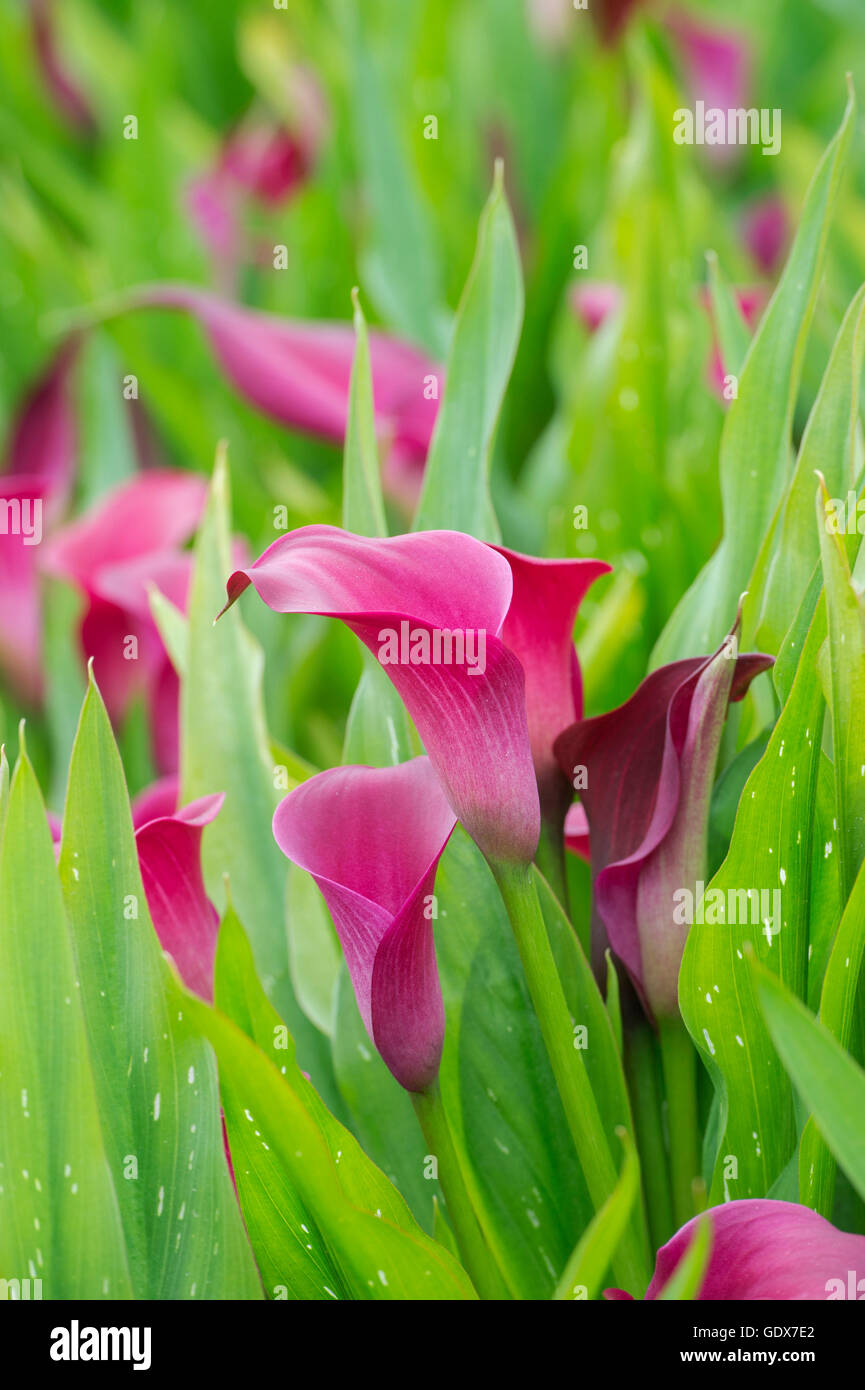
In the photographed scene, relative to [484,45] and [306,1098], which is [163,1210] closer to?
[306,1098]

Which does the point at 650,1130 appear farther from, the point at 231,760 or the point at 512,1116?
the point at 231,760

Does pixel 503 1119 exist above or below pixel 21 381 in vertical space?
below

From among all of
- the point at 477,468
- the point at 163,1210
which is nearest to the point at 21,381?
the point at 477,468

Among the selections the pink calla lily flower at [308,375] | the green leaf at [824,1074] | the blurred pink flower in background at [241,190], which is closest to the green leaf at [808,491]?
the green leaf at [824,1074]

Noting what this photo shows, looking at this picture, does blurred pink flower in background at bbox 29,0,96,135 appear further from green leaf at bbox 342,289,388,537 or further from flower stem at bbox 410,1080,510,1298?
flower stem at bbox 410,1080,510,1298

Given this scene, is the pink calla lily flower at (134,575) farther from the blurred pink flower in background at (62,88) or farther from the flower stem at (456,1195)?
the blurred pink flower in background at (62,88)

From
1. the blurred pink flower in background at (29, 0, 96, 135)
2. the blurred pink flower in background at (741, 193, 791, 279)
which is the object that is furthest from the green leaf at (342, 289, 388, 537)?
the blurred pink flower in background at (29, 0, 96, 135)

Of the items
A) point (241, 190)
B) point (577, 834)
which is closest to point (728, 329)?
point (577, 834)
